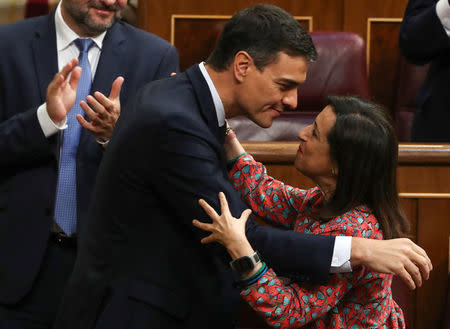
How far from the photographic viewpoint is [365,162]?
1.05 m

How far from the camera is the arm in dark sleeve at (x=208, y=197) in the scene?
98 cm

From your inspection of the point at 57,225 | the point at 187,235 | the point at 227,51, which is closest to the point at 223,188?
the point at 187,235

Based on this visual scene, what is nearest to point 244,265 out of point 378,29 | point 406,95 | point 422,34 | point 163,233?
point 163,233

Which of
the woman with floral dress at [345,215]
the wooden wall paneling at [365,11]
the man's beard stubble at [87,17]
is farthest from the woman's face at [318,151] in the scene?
the wooden wall paneling at [365,11]

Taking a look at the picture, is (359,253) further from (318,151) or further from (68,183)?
(68,183)

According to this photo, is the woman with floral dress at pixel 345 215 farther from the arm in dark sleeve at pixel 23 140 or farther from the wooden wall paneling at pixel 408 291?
the arm in dark sleeve at pixel 23 140

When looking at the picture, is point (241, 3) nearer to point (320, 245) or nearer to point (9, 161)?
point (9, 161)

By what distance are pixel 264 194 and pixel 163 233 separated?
0.23 meters

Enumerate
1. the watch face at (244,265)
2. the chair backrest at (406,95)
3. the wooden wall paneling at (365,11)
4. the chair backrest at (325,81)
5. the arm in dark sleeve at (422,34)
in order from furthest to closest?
the wooden wall paneling at (365,11) < the chair backrest at (406,95) < the chair backrest at (325,81) < the arm in dark sleeve at (422,34) < the watch face at (244,265)

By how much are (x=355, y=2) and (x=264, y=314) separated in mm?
1583

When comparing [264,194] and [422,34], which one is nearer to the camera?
[264,194]

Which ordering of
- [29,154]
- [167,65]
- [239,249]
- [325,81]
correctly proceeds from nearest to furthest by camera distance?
[239,249] < [29,154] < [167,65] < [325,81]

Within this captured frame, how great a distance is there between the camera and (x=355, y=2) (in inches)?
93.4

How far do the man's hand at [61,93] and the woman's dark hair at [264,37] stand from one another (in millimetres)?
228
